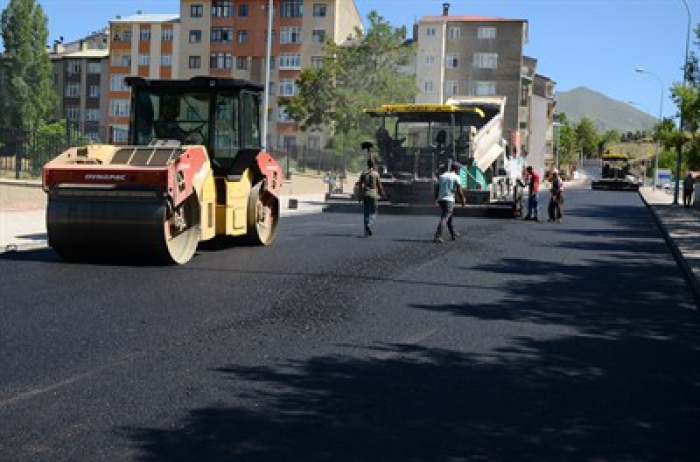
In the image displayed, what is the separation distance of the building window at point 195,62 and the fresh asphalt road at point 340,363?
236 feet

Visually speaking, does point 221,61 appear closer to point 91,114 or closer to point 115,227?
point 91,114

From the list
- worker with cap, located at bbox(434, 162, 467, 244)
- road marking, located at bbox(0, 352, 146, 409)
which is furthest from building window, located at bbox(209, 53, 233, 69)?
road marking, located at bbox(0, 352, 146, 409)

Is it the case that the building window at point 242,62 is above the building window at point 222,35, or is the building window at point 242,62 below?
below

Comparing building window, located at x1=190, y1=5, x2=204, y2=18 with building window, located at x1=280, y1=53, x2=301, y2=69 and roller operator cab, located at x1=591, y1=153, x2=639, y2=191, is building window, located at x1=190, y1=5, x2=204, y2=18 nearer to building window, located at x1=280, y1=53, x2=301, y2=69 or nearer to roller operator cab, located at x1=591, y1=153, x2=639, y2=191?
building window, located at x1=280, y1=53, x2=301, y2=69

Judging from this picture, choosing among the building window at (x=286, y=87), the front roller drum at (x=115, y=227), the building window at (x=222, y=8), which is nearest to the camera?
the front roller drum at (x=115, y=227)

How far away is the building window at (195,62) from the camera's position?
3273 inches

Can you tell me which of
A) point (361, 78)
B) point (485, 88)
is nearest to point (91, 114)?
point (485, 88)

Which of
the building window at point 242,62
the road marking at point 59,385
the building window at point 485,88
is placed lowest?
the road marking at point 59,385

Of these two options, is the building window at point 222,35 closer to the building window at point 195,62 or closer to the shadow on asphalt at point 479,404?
the building window at point 195,62

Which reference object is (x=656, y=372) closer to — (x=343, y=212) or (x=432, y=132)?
(x=432, y=132)

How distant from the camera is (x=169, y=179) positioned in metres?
12.4

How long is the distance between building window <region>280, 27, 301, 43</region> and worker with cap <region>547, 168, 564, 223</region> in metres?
54.4

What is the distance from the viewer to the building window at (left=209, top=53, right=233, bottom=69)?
8175cm

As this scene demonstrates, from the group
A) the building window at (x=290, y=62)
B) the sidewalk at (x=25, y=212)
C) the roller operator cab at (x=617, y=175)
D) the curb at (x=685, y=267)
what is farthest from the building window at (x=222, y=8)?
the curb at (x=685, y=267)
